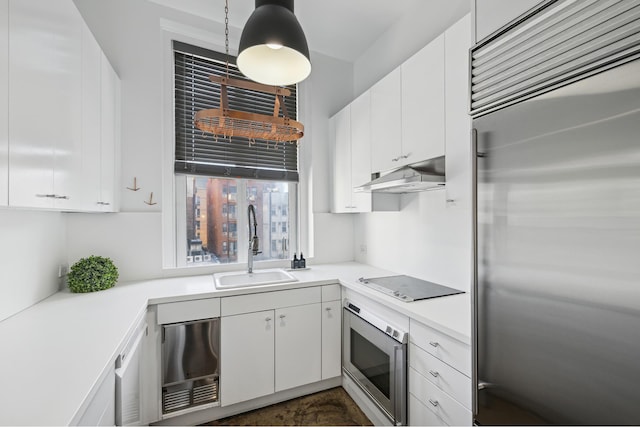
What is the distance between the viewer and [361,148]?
7.95 ft

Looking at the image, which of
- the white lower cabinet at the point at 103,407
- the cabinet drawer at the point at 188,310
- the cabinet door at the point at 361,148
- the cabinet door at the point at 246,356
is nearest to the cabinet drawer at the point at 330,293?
the cabinet door at the point at 246,356

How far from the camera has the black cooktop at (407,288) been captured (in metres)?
1.73

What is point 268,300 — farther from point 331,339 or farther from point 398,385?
point 398,385

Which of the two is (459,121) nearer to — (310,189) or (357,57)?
(310,189)

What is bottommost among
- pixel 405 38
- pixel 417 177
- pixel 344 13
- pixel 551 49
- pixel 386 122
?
pixel 417 177

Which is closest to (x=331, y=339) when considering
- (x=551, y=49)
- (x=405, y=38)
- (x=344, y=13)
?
(x=551, y=49)

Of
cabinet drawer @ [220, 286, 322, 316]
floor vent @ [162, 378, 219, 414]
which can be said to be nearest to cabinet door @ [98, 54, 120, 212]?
cabinet drawer @ [220, 286, 322, 316]

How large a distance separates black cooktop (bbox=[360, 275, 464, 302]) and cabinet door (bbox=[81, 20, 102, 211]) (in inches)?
70.5

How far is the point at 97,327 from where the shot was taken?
1.30 meters

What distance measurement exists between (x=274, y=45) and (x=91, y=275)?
1.83 meters

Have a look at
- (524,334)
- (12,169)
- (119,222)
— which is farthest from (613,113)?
(119,222)

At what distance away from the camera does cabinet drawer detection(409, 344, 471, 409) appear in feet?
4.08

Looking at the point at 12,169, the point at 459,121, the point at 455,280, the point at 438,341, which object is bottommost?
the point at 438,341

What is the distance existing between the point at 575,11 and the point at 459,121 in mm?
784
